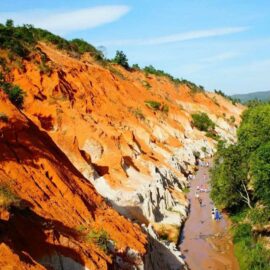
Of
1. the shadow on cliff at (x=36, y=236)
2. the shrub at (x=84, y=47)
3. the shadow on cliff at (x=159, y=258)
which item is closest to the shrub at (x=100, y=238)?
the shadow on cliff at (x=36, y=236)

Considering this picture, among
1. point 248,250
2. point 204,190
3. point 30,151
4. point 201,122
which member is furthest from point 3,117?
point 201,122

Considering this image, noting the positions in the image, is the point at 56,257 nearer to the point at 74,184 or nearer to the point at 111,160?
the point at 74,184

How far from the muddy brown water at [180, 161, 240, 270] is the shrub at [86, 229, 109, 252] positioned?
972cm

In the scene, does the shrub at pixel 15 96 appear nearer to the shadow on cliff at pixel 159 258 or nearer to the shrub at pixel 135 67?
the shadow on cliff at pixel 159 258

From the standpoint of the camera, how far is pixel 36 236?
17016mm

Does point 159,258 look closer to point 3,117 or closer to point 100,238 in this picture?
point 100,238

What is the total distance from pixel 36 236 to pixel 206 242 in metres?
18.4

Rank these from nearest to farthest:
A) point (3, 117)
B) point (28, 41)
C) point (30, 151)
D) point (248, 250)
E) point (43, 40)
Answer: point (3, 117) → point (30, 151) → point (248, 250) → point (28, 41) → point (43, 40)

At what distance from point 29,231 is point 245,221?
20.3m

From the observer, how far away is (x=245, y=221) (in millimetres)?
33375

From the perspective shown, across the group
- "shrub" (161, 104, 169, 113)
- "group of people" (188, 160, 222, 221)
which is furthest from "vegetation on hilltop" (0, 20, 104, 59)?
"group of people" (188, 160, 222, 221)

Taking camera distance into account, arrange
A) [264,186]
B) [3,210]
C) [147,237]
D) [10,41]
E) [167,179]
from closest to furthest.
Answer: [3,210]
[147,237]
[264,186]
[167,179]
[10,41]

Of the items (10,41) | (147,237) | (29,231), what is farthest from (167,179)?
(29,231)

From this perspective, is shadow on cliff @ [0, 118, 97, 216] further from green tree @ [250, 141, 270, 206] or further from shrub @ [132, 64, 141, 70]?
shrub @ [132, 64, 141, 70]
